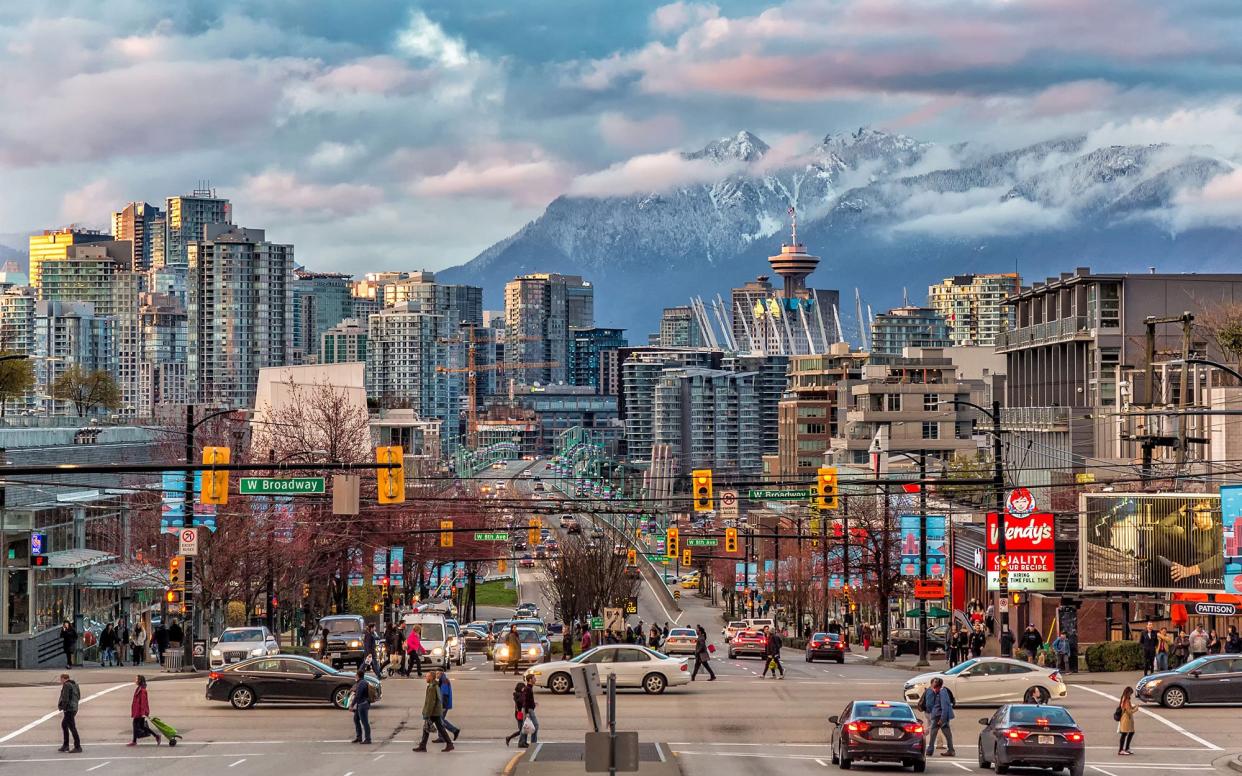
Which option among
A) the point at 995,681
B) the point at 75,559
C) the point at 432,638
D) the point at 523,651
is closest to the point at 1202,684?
the point at 995,681

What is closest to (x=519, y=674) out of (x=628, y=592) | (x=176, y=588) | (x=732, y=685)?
(x=732, y=685)

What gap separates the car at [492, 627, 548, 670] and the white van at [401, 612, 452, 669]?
2.01 metres

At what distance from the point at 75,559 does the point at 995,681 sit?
42234 millimetres

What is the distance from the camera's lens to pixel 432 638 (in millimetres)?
65812

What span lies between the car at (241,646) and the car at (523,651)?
24.8ft

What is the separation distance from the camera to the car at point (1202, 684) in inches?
1893

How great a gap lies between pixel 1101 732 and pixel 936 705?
205 inches

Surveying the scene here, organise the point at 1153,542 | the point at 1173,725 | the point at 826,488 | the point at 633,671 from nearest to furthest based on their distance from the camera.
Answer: the point at 1173,725 < the point at 633,671 < the point at 826,488 < the point at 1153,542

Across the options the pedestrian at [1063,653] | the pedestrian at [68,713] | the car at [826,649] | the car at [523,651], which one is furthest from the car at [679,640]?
the pedestrian at [68,713]

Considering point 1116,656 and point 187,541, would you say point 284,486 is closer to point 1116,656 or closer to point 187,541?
point 187,541

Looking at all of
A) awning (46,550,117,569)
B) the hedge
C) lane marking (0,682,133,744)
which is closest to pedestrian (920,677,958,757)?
lane marking (0,682,133,744)

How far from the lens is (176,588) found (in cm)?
6275

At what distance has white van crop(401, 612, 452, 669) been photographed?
65250 millimetres

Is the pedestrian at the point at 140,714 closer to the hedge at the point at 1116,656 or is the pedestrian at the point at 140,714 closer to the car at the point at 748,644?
the hedge at the point at 1116,656
